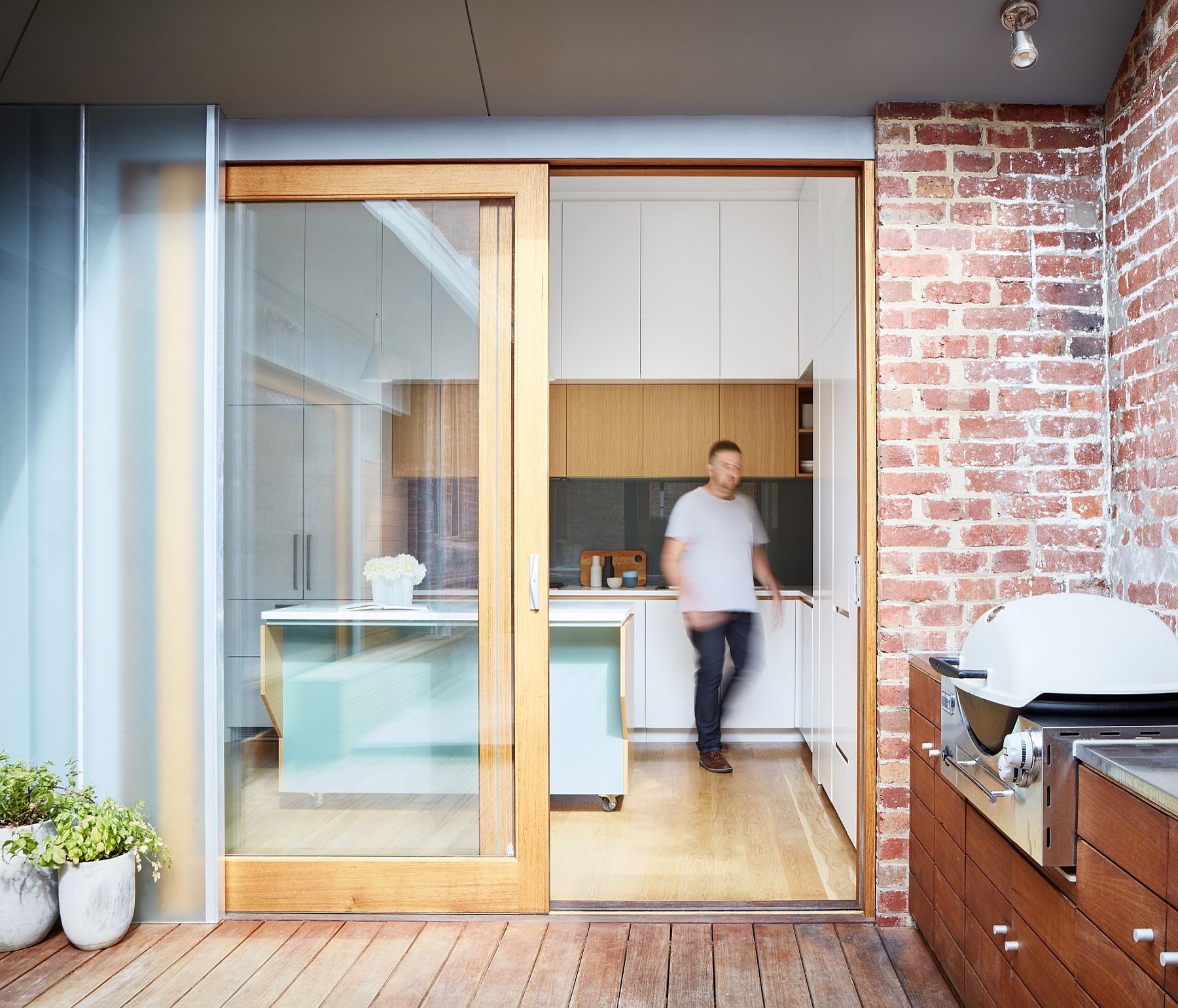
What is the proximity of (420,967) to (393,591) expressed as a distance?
103cm

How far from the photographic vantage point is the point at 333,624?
8.82 feet

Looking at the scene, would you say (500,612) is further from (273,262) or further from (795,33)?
(795,33)

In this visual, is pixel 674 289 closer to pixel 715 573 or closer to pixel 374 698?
pixel 715 573

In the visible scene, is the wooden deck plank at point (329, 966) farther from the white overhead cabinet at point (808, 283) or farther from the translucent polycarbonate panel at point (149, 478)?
the white overhead cabinet at point (808, 283)

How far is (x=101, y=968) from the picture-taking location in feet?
7.65

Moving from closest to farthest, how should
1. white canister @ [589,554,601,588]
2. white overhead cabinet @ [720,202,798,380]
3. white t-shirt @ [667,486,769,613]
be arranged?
white t-shirt @ [667,486,769,613], white overhead cabinet @ [720,202,798,380], white canister @ [589,554,601,588]

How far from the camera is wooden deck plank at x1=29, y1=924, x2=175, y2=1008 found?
2184mm

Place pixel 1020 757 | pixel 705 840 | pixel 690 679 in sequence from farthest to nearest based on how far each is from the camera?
pixel 690 679 < pixel 705 840 < pixel 1020 757

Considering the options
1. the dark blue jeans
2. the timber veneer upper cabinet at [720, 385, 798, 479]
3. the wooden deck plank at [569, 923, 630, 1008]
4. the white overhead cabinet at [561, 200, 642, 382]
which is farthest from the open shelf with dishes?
the wooden deck plank at [569, 923, 630, 1008]

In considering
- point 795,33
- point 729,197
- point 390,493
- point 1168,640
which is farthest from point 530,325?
point 729,197

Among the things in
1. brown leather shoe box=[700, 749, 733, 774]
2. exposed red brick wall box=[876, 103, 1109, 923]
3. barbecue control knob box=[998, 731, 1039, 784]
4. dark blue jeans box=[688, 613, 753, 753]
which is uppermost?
exposed red brick wall box=[876, 103, 1109, 923]

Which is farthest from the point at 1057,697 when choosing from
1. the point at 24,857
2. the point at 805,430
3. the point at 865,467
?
the point at 805,430

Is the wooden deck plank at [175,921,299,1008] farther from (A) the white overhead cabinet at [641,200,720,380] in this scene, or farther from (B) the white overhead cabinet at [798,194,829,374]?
(A) the white overhead cabinet at [641,200,720,380]

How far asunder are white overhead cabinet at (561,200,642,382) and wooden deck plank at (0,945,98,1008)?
3466mm
